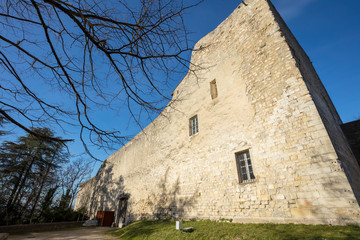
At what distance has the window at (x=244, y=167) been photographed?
18.3 feet

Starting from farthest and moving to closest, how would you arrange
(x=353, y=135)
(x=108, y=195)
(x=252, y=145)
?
1. (x=108, y=195)
2. (x=353, y=135)
3. (x=252, y=145)

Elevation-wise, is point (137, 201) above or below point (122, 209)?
above

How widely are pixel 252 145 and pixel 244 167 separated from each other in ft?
2.80

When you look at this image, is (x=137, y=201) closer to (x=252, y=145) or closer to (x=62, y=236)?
(x=62, y=236)

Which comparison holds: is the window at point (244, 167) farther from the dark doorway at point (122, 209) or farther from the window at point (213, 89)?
the dark doorway at point (122, 209)

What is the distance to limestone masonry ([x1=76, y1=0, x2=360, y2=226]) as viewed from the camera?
13.5ft

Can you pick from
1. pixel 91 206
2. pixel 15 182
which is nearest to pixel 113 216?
pixel 91 206

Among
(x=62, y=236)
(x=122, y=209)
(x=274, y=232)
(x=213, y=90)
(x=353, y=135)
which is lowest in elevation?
(x=62, y=236)

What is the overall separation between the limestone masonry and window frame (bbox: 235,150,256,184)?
1.4 inches

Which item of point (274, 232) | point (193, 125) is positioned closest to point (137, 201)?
point (193, 125)

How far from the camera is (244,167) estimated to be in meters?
5.84

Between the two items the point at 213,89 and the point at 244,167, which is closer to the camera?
the point at 244,167

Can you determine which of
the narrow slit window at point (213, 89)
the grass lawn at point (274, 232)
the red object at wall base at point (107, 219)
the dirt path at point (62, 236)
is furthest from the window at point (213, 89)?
the red object at wall base at point (107, 219)

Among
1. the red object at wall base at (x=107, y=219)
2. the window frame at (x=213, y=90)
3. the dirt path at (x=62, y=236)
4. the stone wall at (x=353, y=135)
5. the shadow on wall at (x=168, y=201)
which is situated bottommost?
the dirt path at (x=62, y=236)
